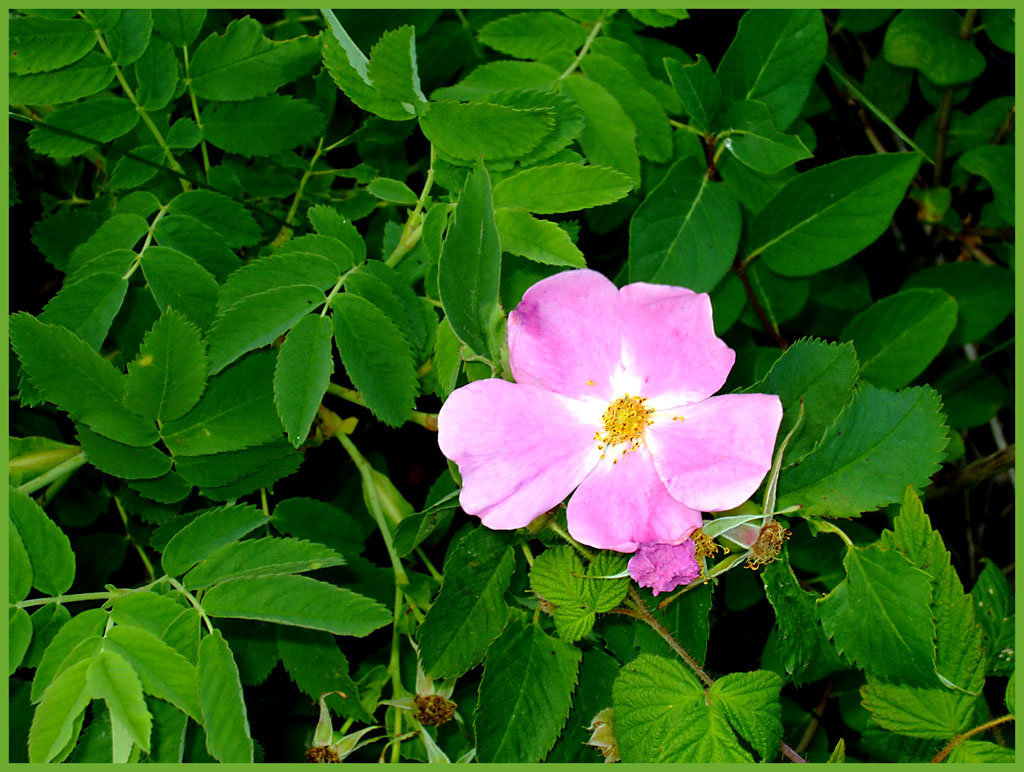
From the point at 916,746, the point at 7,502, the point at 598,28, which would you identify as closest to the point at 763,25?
the point at 598,28

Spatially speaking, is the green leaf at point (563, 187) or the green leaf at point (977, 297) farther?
the green leaf at point (977, 297)

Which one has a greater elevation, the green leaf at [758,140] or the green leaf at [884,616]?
the green leaf at [758,140]

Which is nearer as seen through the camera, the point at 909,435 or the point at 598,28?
the point at 909,435

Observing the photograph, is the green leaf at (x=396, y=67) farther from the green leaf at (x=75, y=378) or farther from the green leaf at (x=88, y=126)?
the green leaf at (x=75, y=378)

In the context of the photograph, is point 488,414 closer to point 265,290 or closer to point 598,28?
point 265,290

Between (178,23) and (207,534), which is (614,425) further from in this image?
(178,23)

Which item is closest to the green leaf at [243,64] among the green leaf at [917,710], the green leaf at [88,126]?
the green leaf at [88,126]
